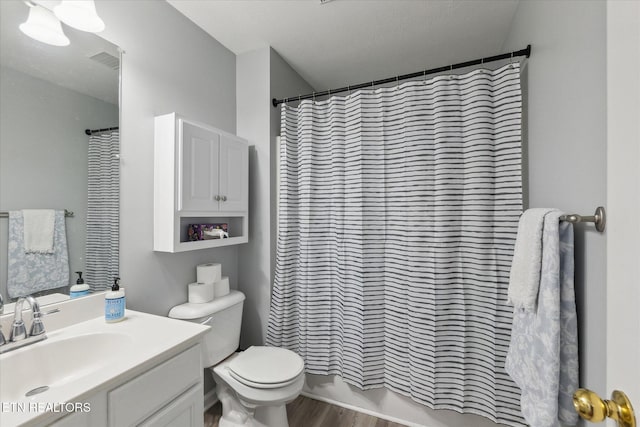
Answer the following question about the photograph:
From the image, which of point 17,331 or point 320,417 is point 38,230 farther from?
point 320,417

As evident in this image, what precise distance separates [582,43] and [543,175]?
55 cm

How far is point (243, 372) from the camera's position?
147 centimetres

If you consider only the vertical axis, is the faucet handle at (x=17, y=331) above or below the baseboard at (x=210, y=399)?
above

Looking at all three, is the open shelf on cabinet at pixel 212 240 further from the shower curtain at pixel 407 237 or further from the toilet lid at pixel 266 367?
the toilet lid at pixel 266 367

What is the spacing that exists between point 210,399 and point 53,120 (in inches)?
69.7

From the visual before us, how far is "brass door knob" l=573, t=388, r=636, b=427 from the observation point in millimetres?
421

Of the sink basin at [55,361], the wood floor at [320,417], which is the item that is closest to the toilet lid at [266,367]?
the wood floor at [320,417]

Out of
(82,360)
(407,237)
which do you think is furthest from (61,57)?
(407,237)

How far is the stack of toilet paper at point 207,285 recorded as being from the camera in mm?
1676

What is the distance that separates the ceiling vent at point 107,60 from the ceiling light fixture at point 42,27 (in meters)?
0.13

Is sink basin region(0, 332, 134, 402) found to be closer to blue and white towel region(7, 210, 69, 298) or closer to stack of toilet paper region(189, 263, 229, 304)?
blue and white towel region(7, 210, 69, 298)

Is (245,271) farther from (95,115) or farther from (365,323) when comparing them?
(95,115)

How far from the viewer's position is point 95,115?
51.3 inches

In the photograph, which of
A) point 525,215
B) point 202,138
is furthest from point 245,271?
point 525,215
